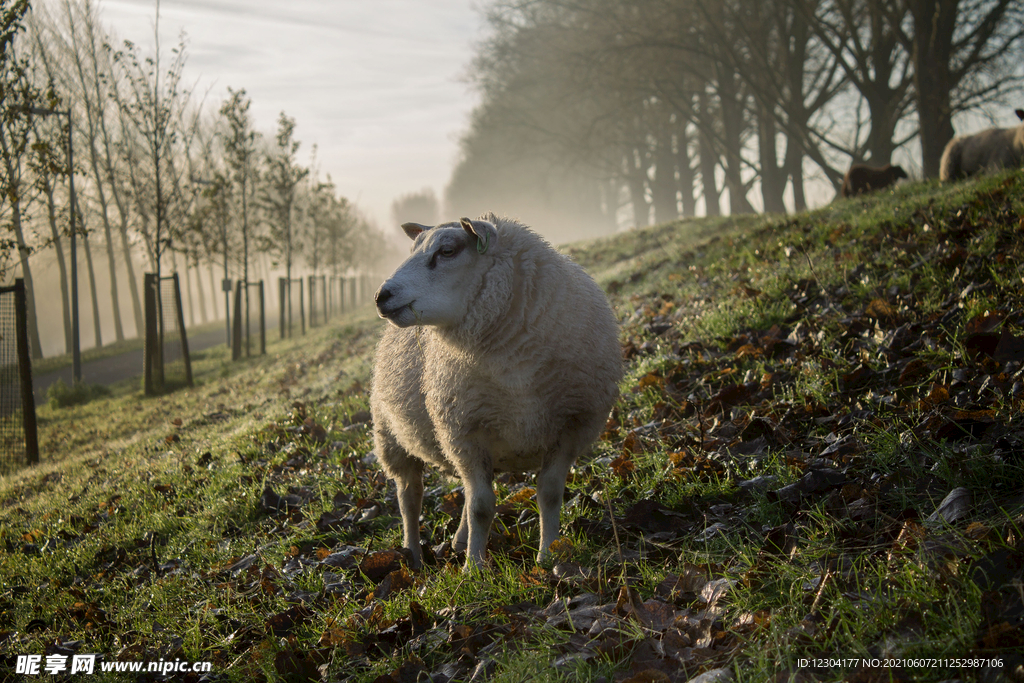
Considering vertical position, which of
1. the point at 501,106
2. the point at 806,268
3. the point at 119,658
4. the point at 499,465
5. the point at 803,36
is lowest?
the point at 119,658

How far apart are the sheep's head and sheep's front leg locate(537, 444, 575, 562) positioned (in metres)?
0.97

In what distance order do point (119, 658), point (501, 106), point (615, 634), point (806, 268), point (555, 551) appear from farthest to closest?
1. point (501, 106)
2. point (806, 268)
3. point (119, 658)
4. point (555, 551)
5. point (615, 634)

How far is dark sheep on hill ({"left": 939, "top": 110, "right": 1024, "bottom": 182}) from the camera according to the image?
9.69 metres

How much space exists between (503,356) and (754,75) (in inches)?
808

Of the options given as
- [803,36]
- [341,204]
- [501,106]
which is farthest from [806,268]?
[501,106]

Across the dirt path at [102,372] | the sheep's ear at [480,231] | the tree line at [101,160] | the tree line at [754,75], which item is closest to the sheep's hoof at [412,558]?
the sheep's ear at [480,231]

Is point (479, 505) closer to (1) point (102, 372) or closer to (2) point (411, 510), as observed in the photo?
(2) point (411, 510)

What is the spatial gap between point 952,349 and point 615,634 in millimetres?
2966

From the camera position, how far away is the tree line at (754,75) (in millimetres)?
Result: 13828

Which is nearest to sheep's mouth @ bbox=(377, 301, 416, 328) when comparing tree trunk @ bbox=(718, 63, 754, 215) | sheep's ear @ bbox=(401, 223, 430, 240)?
sheep's ear @ bbox=(401, 223, 430, 240)

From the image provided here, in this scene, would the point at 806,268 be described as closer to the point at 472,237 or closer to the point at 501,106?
the point at 472,237

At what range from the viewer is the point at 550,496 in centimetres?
325

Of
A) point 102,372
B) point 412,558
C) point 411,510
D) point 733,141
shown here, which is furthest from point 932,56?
point 102,372

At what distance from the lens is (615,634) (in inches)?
93.4
